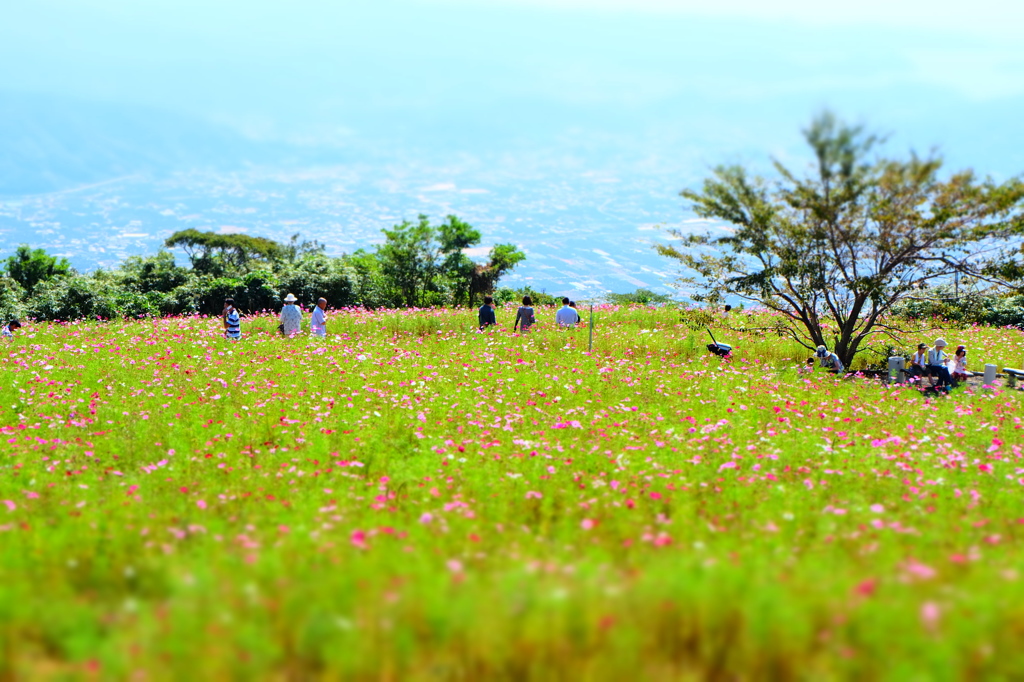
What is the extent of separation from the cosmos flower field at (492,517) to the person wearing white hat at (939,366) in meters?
1.21

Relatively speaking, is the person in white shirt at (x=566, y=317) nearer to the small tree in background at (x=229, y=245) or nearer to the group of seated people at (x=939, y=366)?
the group of seated people at (x=939, y=366)

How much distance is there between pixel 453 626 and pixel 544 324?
19.4 metres

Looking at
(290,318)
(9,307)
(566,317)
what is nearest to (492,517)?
(290,318)

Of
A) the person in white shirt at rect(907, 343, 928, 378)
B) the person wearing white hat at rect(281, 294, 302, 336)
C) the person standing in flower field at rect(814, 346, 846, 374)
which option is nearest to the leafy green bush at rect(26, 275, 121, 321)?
the person wearing white hat at rect(281, 294, 302, 336)

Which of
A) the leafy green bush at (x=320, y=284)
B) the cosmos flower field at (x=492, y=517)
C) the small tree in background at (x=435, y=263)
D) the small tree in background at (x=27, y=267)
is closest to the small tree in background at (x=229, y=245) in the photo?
the small tree in background at (x=27, y=267)

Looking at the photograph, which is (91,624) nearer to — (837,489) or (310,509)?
(310,509)

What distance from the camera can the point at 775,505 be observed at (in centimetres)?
829

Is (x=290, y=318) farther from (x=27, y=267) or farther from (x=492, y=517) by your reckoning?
(x=27, y=267)

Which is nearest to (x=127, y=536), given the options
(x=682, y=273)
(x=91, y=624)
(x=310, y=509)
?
(x=310, y=509)

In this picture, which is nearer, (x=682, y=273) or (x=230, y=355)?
(x=230, y=355)

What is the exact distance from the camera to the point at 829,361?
18359 mm

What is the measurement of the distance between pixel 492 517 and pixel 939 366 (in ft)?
45.1

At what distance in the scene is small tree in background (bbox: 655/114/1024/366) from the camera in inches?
675

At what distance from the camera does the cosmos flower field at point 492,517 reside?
14.1 ft
